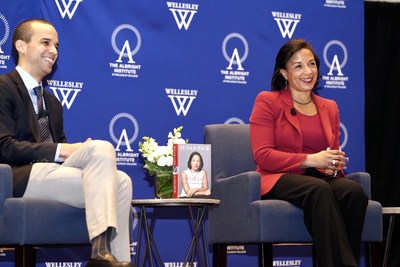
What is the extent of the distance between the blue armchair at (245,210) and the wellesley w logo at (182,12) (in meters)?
0.85

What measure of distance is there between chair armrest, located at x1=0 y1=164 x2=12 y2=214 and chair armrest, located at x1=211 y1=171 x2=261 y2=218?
138 centimetres

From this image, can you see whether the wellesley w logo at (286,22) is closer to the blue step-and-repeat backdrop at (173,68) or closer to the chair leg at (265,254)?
the blue step-and-repeat backdrop at (173,68)

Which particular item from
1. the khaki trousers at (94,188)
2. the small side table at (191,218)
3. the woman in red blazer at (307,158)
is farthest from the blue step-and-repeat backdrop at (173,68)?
the khaki trousers at (94,188)

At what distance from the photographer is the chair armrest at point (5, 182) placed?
3.72 meters

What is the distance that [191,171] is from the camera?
4547mm

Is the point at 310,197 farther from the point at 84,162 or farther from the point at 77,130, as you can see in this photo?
the point at 77,130

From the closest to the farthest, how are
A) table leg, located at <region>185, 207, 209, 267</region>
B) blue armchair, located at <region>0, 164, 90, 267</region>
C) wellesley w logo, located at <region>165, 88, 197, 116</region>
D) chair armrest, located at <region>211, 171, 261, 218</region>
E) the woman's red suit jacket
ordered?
1. blue armchair, located at <region>0, 164, 90, 267</region>
2. chair armrest, located at <region>211, 171, 261, 218</region>
3. the woman's red suit jacket
4. table leg, located at <region>185, 207, 209, 267</region>
5. wellesley w logo, located at <region>165, 88, 197, 116</region>

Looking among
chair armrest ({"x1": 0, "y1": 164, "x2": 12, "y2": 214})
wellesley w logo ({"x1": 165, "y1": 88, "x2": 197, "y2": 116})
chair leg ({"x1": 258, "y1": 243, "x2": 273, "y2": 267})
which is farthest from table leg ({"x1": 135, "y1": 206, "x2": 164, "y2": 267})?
chair armrest ({"x1": 0, "y1": 164, "x2": 12, "y2": 214})

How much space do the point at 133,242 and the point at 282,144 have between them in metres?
1.29

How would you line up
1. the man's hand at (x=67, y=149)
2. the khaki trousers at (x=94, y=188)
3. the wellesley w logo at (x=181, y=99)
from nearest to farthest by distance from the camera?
the khaki trousers at (x=94, y=188)
the man's hand at (x=67, y=149)
the wellesley w logo at (x=181, y=99)

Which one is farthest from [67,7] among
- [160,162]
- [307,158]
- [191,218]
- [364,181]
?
[364,181]

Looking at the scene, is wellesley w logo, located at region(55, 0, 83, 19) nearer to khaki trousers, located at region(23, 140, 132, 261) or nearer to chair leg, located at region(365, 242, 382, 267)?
khaki trousers, located at region(23, 140, 132, 261)

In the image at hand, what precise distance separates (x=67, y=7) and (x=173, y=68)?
2.82 ft

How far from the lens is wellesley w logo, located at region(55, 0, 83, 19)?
4977 mm
